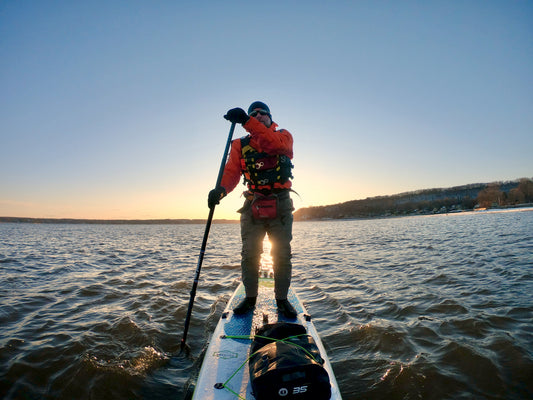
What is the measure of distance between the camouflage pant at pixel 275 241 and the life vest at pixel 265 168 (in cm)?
26

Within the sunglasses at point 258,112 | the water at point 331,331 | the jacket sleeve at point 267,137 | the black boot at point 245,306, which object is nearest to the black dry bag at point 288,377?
the water at point 331,331

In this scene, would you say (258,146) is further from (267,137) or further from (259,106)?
(259,106)

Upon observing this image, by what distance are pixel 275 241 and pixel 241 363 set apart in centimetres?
184

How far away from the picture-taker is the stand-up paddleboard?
227cm

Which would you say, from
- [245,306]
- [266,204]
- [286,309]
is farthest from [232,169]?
[286,309]

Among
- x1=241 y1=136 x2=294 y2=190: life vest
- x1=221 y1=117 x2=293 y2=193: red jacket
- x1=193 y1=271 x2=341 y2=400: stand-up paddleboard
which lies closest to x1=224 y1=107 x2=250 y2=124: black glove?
x1=221 y1=117 x2=293 y2=193: red jacket

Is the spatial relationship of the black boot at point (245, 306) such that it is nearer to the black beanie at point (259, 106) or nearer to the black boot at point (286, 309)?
the black boot at point (286, 309)

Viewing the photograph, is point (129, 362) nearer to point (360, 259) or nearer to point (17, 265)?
point (360, 259)

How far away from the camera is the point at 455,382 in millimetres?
3338

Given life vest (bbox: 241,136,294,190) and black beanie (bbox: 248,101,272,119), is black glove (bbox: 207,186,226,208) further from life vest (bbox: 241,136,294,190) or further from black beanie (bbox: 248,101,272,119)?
black beanie (bbox: 248,101,272,119)

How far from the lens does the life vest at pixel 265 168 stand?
14.6ft

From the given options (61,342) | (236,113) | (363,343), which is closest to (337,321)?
(363,343)

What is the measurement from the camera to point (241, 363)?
320 centimetres

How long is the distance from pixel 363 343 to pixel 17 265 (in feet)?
48.0
